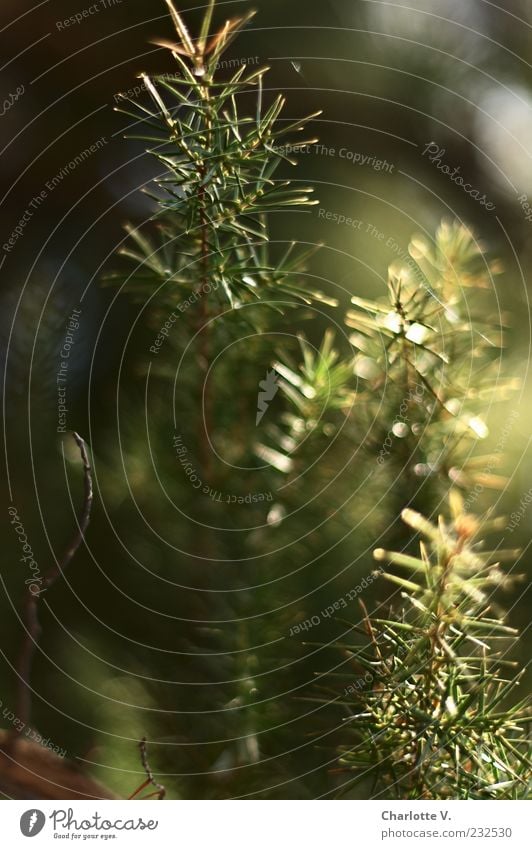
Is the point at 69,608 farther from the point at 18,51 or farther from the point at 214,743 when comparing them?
the point at 18,51

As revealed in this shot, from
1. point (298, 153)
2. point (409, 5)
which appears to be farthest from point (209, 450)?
point (409, 5)
